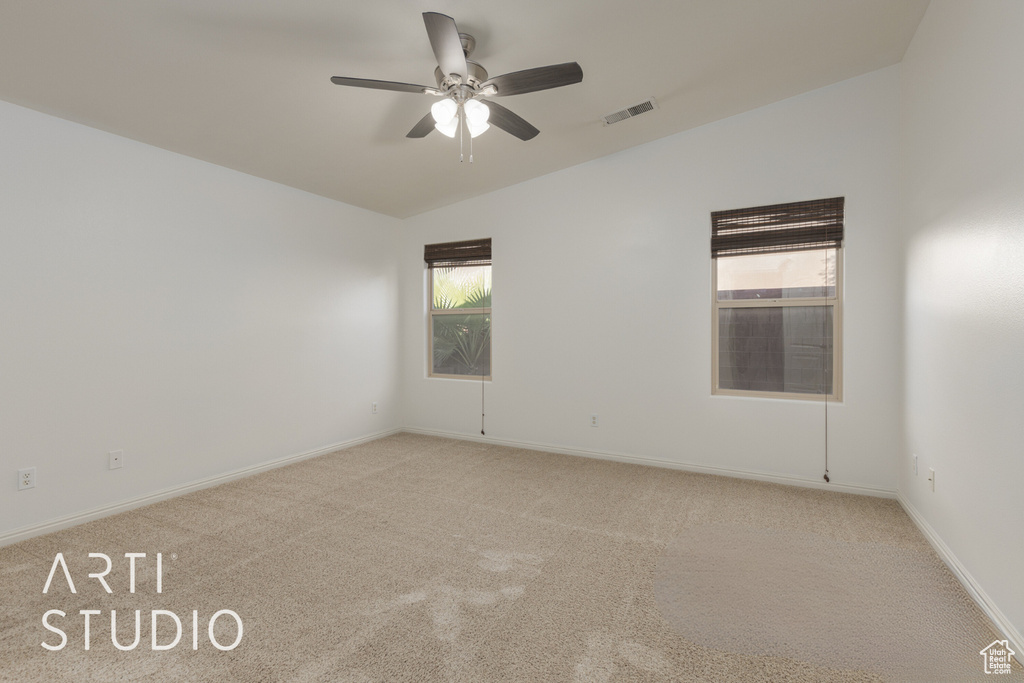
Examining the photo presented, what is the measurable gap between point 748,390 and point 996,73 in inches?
95.2

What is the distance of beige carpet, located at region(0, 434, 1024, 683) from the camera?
1.68 meters

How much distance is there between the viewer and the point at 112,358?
302 cm

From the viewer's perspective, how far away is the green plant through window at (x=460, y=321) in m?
5.03

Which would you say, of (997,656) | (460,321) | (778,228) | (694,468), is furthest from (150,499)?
(778,228)

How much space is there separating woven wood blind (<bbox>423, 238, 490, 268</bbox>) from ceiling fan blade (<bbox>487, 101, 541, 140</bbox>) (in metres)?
2.12

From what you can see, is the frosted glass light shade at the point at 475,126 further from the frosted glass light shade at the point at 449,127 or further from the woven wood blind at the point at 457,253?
the woven wood blind at the point at 457,253

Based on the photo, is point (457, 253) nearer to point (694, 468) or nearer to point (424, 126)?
point (424, 126)

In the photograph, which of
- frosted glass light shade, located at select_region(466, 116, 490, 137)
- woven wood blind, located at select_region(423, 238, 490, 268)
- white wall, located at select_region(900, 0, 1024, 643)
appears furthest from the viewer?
woven wood blind, located at select_region(423, 238, 490, 268)

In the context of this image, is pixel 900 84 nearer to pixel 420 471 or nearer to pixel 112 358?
pixel 420 471

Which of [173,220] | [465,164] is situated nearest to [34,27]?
[173,220]

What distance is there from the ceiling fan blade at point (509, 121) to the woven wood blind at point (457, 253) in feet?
6.95

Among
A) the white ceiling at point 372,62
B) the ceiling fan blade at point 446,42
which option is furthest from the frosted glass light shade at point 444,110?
the white ceiling at point 372,62

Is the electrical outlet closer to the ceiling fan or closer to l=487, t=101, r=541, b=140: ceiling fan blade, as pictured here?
the ceiling fan

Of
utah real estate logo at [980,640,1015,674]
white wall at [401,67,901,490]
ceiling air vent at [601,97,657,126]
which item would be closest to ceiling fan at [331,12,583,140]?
ceiling air vent at [601,97,657,126]
